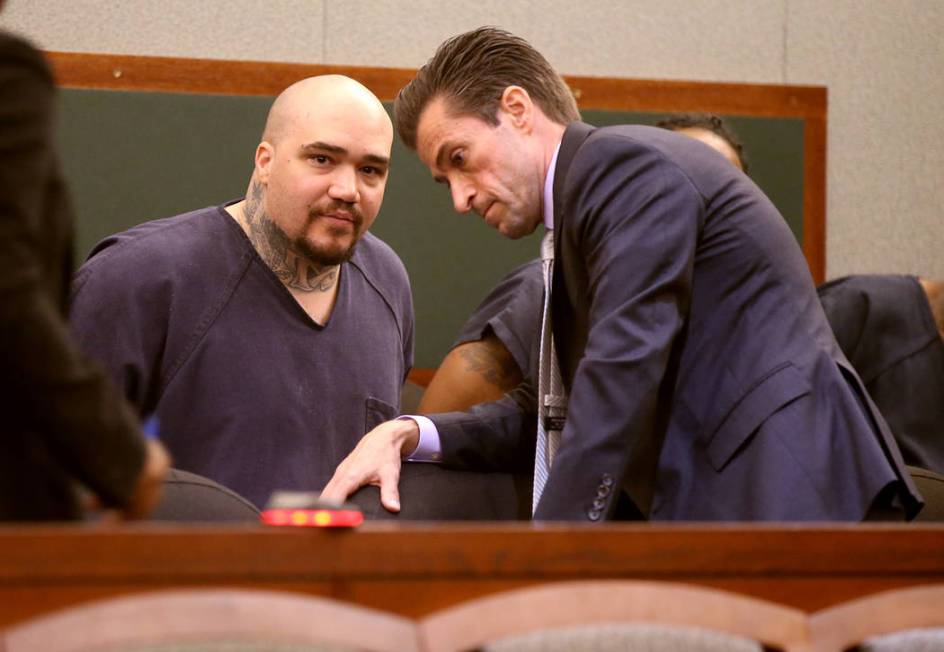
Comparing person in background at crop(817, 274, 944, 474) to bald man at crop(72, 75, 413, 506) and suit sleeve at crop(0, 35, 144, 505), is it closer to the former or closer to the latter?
bald man at crop(72, 75, 413, 506)

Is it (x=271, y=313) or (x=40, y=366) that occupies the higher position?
(x=40, y=366)

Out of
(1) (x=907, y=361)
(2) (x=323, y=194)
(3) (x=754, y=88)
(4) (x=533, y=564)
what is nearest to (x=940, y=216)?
(3) (x=754, y=88)

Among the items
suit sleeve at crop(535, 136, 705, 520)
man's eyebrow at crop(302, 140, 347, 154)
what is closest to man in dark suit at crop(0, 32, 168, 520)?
suit sleeve at crop(535, 136, 705, 520)

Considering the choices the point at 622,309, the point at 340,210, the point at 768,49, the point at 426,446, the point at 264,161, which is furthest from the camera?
the point at 768,49

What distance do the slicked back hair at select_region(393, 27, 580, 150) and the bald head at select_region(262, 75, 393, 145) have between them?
0.95ft

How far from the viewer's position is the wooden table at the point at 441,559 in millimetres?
1257

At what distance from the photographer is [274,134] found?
9.37ft

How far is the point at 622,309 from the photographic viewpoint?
1.91 m

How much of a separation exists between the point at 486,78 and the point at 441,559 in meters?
1.29

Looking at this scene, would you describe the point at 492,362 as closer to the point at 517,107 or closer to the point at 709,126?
the point at 517,107

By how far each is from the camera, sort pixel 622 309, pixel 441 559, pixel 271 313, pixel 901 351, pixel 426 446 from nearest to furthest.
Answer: pixel 441 559
pixel 622 309
pixel 426 446
pixel 271 313
pixel 901 351

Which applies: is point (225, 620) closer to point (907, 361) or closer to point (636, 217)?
point (636, 217)

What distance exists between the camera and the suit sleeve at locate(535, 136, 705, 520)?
1.87 m

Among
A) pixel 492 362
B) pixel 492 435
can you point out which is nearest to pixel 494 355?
pixel 492 362
